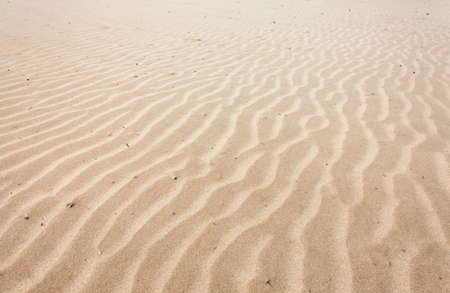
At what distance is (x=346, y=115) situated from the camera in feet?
11.5

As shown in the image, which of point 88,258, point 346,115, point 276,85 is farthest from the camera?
point 276,85

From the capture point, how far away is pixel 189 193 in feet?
7.74

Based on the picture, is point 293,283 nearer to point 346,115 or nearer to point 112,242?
point 112,242

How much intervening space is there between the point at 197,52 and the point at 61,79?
2287 mm

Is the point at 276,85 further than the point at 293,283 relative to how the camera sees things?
Yes

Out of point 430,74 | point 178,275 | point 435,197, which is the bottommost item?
point 430,74

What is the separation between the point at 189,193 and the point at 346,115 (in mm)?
1976

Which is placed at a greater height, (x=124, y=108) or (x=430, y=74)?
(x=124, y=108)

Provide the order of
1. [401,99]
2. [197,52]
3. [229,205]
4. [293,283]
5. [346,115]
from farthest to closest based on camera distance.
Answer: [197,52], [401,99], [346,115], [229,205], [293,283]

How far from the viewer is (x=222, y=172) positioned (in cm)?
258

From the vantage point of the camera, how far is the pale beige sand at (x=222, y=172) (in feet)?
6.01

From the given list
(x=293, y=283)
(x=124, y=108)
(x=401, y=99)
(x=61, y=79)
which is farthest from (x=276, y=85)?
(x=293, y=283)

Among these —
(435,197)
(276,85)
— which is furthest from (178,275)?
(276,85)

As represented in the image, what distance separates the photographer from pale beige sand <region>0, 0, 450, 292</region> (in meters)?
1.83
